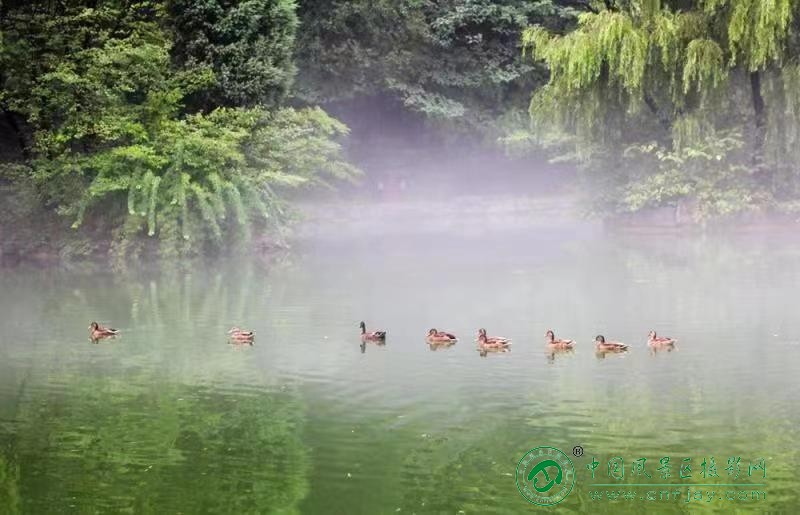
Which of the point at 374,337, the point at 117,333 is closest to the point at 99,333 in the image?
the point at 117,333

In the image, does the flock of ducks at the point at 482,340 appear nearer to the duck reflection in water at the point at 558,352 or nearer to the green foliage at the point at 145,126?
the duck reflection in water at the point at 558,352

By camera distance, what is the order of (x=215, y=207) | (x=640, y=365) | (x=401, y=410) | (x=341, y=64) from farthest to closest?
(x=341, y=64)
(x=215, y=207)
(x=640, y=365)
(x=401, y=410)

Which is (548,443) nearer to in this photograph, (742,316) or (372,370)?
(372,370)

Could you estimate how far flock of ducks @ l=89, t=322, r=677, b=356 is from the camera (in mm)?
9398

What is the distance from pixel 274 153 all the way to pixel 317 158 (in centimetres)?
196

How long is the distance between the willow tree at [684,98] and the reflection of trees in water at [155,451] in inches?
554

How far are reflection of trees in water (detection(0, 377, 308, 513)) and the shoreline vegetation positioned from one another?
944 cm

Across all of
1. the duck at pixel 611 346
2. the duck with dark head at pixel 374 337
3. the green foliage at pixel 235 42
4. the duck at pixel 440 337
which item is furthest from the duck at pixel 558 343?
the green foliage at pixel 235 42

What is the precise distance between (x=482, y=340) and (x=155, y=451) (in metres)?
3.79

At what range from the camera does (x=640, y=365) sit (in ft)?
28.9

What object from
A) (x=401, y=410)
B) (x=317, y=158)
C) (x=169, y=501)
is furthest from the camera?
(x=317, y=158)

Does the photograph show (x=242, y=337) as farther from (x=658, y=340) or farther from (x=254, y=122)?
(x=254, y=122)

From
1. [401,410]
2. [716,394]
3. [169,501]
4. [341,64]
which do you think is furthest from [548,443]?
[341,64]

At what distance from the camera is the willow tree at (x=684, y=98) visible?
64.2 ft
